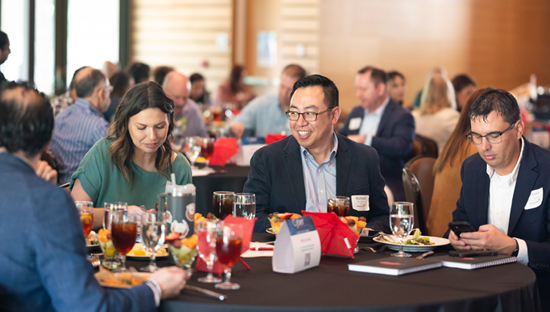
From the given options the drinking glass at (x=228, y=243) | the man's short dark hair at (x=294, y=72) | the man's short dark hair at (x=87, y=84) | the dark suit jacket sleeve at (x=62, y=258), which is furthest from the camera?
the man's short dark hair at (x=294, y=72)

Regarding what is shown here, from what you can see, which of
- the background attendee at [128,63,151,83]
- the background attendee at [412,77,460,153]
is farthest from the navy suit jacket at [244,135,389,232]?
the background attendee at [128,63,151,83]

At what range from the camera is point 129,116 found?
2752mm

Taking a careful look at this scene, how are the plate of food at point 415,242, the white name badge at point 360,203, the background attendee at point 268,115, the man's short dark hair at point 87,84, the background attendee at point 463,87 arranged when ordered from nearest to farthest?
the plate of food at point 415,242 → the white name badge at point 360,203 → the man's short dark hair at point 87,84 → the background attendee at point 268,115 → the background attendee at point 463,87

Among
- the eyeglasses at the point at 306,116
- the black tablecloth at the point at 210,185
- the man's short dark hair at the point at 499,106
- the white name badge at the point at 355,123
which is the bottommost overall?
the black tablecloth at the point at 210,185

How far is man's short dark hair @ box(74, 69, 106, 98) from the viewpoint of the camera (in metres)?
4.69

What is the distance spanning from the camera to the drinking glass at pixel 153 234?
1.74 m

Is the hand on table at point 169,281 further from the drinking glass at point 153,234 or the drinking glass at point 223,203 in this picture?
the drinking glass at point 223,203

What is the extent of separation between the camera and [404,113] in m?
5.35

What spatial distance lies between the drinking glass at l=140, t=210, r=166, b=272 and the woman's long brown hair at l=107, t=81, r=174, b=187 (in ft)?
3.36

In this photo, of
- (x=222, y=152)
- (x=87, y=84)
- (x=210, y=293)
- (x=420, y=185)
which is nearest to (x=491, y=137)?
(x=420, y=185)

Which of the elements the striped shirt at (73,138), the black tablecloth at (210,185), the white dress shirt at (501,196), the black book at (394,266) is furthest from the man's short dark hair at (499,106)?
the striped shirt at (73,138)

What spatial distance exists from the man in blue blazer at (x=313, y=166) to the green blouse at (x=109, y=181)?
0.47 meters

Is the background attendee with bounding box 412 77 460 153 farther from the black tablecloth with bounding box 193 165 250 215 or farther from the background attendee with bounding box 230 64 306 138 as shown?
the black tablecloth with bounding box 193 165 250 215

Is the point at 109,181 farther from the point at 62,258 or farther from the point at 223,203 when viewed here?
the point at 62,258
